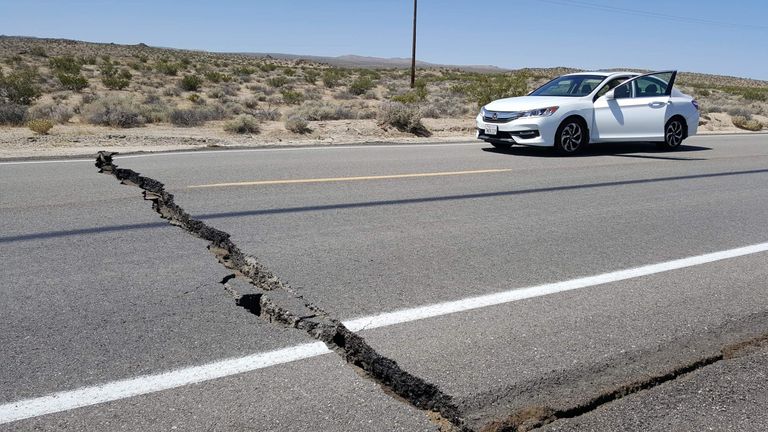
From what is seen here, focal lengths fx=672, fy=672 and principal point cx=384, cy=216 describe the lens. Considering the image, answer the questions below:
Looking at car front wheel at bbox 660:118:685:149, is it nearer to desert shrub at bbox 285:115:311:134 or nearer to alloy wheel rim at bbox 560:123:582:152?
alloy wheel rim at bbox 560:123:582:152

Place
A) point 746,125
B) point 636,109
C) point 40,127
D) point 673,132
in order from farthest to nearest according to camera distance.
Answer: point 746,125 < point 673,132 < point 40,127 < point 636,109

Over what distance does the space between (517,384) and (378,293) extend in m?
1.43

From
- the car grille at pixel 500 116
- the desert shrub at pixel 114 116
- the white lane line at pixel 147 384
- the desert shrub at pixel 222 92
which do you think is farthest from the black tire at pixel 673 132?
the desert shrub at pixel 222 92

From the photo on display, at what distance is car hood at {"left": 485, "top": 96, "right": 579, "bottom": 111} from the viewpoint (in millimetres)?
12165

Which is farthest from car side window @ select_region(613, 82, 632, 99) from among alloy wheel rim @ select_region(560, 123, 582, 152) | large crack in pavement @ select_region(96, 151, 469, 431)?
large crack in pavement @ select_region(96, 151, 469, 431)

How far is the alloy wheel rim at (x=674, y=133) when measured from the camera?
13992 millimetres

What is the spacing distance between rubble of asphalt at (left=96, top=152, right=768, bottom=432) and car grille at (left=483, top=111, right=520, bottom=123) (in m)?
8.11

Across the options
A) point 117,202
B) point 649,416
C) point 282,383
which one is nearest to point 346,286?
point 282,383

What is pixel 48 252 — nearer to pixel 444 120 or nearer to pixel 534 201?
pixel 534 201

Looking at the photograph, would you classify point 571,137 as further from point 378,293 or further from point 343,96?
point 343,96

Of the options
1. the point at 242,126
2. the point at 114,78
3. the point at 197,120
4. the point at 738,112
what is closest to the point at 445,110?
the point at 197,120

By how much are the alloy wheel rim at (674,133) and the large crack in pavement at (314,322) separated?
1102 cm

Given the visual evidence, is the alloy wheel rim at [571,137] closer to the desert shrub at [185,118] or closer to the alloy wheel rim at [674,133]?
the alloy wheel rim at [674,133]

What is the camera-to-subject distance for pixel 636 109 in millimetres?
13250
